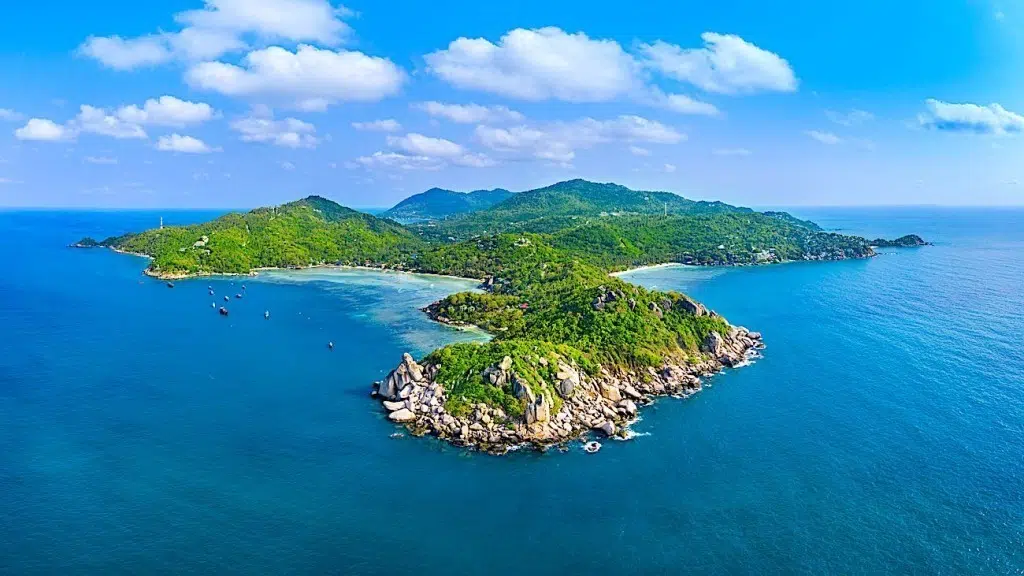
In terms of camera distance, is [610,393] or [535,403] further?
[610,393]

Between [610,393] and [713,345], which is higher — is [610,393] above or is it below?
below

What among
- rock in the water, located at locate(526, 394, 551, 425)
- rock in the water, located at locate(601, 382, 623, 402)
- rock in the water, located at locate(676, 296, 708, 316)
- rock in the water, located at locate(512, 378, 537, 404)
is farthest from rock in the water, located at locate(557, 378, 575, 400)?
rock in the water, located at locate(676, 296, 708, 316)

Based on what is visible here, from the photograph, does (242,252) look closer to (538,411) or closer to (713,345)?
(713,345)

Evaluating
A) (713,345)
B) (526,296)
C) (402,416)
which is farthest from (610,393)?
(526,296)

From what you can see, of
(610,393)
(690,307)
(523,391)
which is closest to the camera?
(523,391)

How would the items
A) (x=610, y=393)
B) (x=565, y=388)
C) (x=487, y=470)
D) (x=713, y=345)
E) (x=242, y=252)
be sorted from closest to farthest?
1. (x=487, y=470)
2. (x=565, y=388)
3. (x=610, y=393)
4. (x=713, y=345)
5. (x=242, y=252)

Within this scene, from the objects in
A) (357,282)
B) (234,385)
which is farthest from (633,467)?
(357,282)
